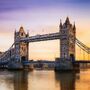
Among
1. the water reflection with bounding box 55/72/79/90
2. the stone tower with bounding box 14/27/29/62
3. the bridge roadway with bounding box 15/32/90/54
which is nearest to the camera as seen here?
the water reflection with bounding box 55/72/79/90

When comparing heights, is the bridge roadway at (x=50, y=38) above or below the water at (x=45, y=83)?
above

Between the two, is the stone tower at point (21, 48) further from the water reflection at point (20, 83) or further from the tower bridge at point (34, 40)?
the water reflection at point (20, 83)

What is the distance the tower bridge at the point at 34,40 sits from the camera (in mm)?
58531

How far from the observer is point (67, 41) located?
5812 cm

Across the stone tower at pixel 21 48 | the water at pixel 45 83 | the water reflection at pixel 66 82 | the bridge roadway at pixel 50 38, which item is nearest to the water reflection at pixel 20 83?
the water at pixel 45 83

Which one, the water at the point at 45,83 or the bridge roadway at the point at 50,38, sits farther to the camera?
the bridge roadway at the point at 50,38

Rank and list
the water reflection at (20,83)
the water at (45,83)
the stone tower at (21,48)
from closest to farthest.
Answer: the water reflection at (20,83)
the water at (45,83)
the stone tower at (21,48)

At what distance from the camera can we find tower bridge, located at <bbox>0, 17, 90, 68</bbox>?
58.5 m

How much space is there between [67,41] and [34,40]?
8420 mm

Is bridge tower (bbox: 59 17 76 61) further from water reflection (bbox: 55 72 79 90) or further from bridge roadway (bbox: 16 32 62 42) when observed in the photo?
water reflection (bbox: 55 72 79 90)

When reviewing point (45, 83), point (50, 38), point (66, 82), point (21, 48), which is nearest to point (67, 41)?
point (50, 38)

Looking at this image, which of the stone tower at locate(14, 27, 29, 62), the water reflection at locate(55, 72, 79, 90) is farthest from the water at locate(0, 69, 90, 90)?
the stone tower at locate(14, 27, 29, 62)

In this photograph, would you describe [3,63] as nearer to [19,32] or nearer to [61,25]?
[19,32]

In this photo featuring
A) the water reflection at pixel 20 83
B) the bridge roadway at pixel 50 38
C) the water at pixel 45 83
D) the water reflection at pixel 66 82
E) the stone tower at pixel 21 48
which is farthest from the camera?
the stone tower at pixel 21 48
